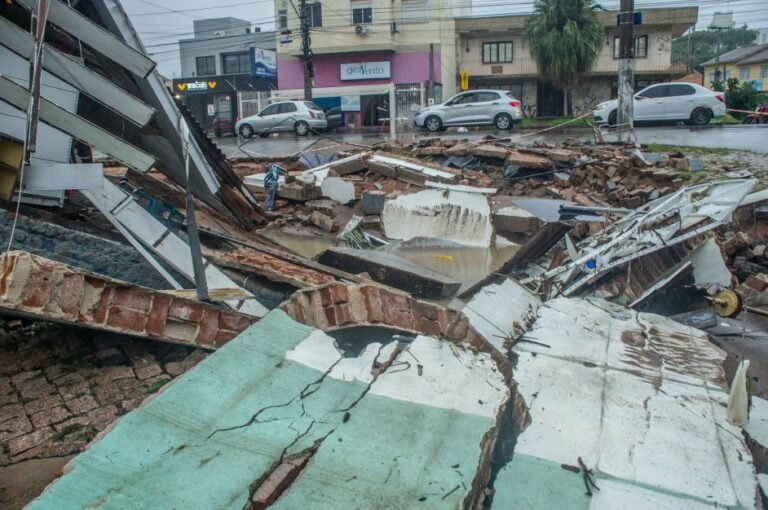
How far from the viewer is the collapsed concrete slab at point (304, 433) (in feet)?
6.82

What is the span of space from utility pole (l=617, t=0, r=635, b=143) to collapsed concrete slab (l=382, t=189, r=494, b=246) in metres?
7.55

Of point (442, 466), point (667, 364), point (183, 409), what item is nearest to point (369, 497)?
point (442, 466)

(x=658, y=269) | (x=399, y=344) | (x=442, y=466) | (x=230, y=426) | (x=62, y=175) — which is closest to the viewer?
(x=442, y=466)

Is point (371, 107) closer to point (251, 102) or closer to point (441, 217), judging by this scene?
point (251, 102)

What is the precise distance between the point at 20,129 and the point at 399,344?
3.53m

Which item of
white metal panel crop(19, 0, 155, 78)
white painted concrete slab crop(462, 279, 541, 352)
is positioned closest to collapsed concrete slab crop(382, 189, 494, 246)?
white painted concrete slab crop(462, 279, 541, 352)

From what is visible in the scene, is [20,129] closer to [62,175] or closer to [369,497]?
[62,175]

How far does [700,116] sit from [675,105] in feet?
2.70

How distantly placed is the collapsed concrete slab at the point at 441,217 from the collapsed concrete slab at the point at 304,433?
17.7 feet

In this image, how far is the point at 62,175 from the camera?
4453mm

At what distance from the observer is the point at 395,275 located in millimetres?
6043

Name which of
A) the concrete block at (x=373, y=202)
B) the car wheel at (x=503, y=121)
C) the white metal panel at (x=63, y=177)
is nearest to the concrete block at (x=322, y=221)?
the concrete block at (x=373, y=202)

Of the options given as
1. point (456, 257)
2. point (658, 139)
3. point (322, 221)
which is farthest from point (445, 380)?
point (658, 139)

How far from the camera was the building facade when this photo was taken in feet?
112
